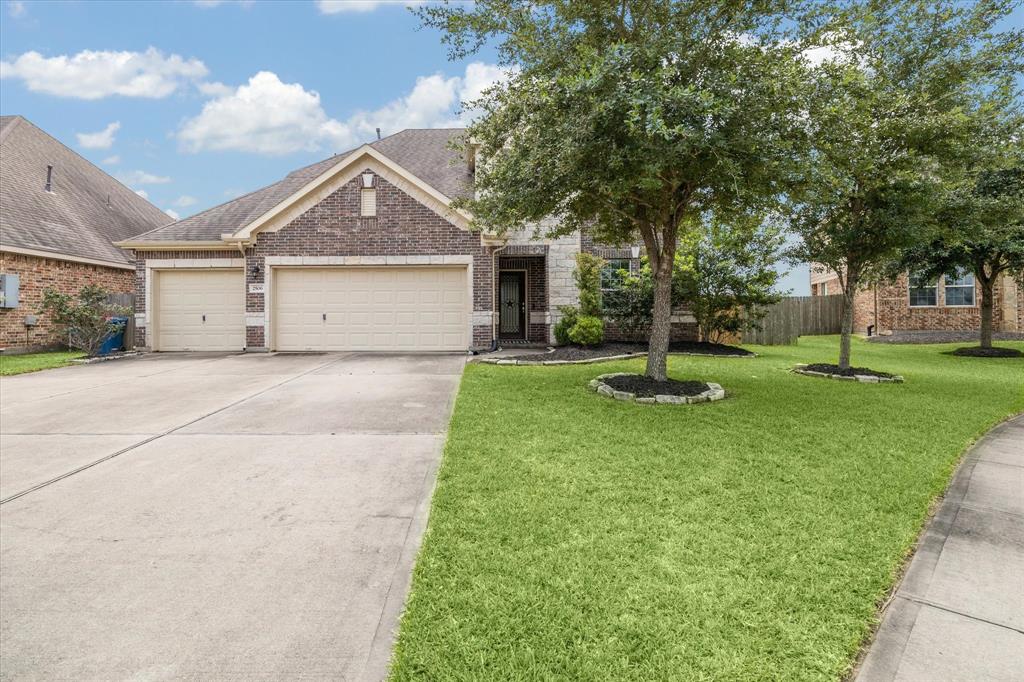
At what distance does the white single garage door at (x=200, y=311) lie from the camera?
14.8 metres

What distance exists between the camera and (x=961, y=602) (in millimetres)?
2541

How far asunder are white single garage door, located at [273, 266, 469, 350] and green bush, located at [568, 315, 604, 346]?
307 cm

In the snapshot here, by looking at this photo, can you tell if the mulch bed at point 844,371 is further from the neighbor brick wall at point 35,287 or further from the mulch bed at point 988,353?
the neighbor brick wall at point 35,287

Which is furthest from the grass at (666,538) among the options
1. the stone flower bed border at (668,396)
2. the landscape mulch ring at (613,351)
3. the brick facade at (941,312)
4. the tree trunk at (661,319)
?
the brick facade at (941,312)

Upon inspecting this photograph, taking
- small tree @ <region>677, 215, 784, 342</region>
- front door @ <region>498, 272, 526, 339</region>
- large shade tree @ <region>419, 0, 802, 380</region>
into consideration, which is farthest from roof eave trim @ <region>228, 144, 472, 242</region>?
small tree @ <region>677, 215, 784, 342</region>

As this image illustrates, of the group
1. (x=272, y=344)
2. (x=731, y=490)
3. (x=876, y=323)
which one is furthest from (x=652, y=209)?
(x=876, y=323)

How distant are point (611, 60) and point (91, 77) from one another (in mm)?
43638

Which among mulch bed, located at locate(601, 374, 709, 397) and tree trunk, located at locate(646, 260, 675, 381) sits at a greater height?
tree trunk, located at locate(646, 260, 675, 381)

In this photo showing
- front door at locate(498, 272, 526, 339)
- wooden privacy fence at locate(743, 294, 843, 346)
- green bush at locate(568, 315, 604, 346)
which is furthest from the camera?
wooden privacy fence at locate(743, 294, 843, 346)

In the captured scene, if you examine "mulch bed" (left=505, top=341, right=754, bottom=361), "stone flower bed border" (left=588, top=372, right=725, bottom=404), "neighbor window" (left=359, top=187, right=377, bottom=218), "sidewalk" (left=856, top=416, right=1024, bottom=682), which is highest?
"neighbor window" (left=359, top=187, right=377, bottom=218)

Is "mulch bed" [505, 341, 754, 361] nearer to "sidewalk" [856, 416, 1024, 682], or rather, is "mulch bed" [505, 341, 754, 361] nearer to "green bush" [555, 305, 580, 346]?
"green bush" [555, 305, 580, 346]

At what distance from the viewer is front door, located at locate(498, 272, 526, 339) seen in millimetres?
16984

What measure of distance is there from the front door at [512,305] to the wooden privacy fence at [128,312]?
35.9 feet

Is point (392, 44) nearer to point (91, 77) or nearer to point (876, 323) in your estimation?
point (876, 323)
